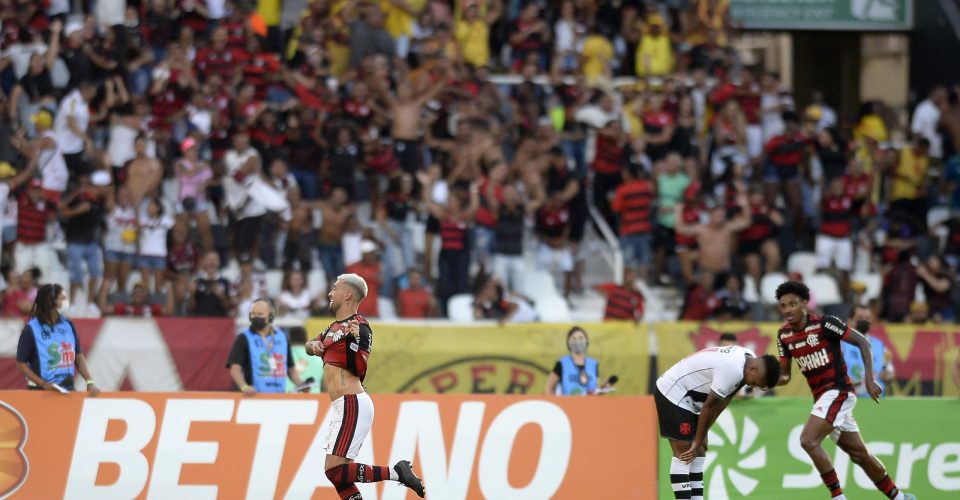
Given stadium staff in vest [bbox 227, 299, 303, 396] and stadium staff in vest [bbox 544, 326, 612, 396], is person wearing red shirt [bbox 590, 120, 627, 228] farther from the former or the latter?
stadium staff in vest [bbox 227, 299, 303, 396]

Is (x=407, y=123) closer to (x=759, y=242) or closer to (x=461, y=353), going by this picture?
(x=461, y=353)

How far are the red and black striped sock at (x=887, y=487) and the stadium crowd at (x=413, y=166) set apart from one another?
672 centimetres

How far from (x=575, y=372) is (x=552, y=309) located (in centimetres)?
430

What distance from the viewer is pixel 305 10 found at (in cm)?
2347

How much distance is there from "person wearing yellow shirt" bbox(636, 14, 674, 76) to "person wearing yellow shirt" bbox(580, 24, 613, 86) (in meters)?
0.57

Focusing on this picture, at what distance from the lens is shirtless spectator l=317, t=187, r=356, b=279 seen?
63.0 feet

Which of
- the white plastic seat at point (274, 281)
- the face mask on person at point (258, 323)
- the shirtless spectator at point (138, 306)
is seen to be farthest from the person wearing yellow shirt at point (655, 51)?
the face mask on person at point (258, 323)

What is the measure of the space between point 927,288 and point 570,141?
544 cm

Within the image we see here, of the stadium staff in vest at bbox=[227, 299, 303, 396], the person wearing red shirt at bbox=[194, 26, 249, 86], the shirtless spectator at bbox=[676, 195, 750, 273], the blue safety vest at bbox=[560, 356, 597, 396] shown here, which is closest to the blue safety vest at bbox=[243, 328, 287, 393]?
the stadium staff in vest at bbox=[227, 299, 303, 396]

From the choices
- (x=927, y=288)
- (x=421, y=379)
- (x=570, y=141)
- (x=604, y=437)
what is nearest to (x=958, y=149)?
(x=927, y=288)

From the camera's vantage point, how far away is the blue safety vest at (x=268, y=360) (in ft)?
45.3

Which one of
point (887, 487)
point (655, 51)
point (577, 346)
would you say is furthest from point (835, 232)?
point (887, 487)

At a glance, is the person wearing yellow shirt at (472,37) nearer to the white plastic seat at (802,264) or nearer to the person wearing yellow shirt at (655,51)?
the person wearing yellow shirt at (655,51)

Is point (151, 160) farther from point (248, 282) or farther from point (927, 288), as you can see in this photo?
point (927, 288)
